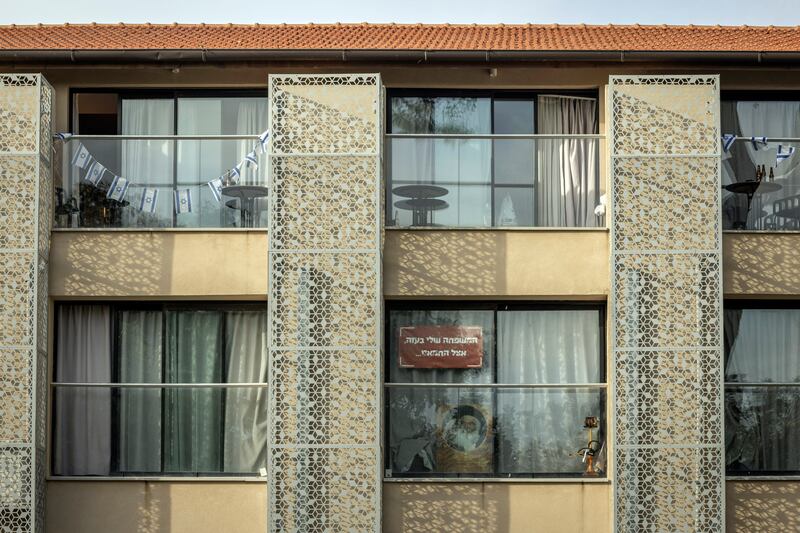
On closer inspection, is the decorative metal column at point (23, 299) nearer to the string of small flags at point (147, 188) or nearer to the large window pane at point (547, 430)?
the string of small flags at point (147, 188)

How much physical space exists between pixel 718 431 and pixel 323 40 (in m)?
7.54

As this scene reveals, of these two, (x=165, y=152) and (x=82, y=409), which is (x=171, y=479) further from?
(x=165, y=152)

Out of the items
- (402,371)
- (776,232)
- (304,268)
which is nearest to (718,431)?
(776,232)

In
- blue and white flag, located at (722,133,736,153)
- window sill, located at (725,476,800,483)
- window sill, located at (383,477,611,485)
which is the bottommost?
window sill, located at (383,477,611,485)

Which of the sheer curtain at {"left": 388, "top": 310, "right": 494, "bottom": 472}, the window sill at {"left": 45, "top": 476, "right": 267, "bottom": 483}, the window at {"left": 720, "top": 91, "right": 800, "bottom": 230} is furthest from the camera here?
the window at {"left": 720, "top": 91, "right": 800, "bottom": 230}

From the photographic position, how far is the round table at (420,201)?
17000 millimetres

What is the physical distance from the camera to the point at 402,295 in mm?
16750

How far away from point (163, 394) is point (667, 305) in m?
6.44

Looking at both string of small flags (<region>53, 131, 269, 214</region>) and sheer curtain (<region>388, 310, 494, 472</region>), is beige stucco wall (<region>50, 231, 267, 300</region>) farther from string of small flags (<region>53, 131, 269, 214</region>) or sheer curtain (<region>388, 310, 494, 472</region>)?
sheer curtain (<region>388, 310, 494, 472</region>)

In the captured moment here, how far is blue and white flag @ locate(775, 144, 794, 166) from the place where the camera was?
56.6 feet

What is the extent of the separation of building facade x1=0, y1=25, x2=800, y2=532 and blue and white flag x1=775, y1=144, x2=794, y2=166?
0.32 ft

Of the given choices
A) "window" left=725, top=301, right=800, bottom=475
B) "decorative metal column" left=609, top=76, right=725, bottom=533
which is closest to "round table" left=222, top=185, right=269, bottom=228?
"decorative metal column" left=609, top=76, right=725, bottom=533

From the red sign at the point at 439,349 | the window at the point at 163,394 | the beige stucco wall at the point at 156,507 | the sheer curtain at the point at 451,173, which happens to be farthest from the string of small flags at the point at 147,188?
the beige stucco wall at the point at 156,507

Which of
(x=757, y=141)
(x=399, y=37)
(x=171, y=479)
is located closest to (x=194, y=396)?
(x=171, y=479)
